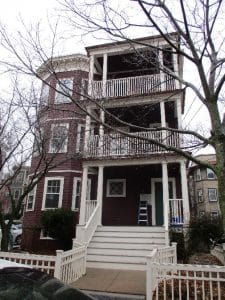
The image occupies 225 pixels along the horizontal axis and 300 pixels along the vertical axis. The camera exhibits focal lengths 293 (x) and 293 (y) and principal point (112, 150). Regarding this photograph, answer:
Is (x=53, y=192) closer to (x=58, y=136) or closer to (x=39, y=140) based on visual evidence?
(x=58, y=136)

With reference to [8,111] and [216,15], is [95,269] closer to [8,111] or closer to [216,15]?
[8,111]

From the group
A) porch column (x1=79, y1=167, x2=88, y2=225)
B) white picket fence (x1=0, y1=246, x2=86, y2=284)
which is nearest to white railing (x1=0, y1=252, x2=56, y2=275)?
white picket fence (x1=0, y1=246, x2=86, y2=284)

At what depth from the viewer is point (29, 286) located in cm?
219

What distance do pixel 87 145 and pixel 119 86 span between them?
347 centimetres

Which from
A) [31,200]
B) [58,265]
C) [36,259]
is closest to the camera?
[58,265]

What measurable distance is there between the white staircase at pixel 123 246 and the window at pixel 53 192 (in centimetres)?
448

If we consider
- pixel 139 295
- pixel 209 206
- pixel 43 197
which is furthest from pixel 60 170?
pixel 209 206

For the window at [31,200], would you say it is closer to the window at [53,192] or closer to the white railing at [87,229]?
the window at [53,192]

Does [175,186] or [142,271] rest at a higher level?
[175,186]

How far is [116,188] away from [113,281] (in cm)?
782

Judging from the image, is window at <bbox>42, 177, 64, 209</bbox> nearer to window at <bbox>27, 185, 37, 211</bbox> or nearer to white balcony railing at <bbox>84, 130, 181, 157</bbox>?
window at <bbox>27, 185, 37, 211</bbox>

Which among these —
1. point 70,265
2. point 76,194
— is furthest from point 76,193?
point 70,265

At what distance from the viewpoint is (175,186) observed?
48.0 feet

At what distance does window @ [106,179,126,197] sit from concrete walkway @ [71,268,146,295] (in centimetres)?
617
